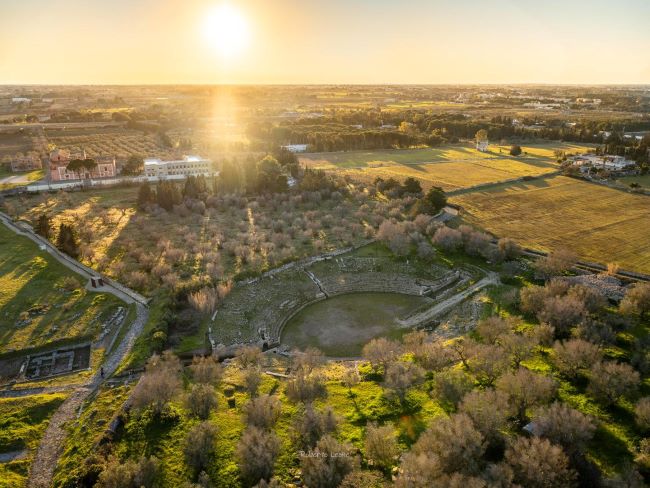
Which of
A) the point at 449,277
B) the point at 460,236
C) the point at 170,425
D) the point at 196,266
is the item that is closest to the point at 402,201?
the point at 460,236

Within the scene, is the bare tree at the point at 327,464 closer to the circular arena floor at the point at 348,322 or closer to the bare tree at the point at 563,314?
the circular arena floor at the point at 348,322

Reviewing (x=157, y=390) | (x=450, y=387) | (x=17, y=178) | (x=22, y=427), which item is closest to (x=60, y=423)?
(x=22, y=427)

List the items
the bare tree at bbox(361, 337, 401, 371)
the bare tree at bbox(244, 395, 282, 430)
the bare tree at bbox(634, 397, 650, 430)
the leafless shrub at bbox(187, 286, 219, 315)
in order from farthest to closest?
the leafless shrub at bbox(187, 286, 219, 315), the bare tree at bbox(361, 337, 401, 371), the bare tree at bbox(244, 395, 282, 430), the bare tree at bbox(634, 397, 650, 430)

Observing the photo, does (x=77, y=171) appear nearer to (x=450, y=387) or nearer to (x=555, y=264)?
(x=555, y=264)

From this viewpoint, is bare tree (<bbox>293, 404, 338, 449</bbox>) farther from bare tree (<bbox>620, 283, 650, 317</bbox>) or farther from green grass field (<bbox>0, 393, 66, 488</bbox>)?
bare tree (<bbox>620, 283, 650, 317</bbox>)

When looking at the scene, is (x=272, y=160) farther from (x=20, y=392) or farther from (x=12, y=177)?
(x=20, y=392)

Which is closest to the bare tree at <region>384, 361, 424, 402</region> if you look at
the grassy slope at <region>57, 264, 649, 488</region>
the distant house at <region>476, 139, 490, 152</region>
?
the grassy slope at <region>57, 264, 649, 488</region>
